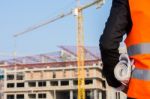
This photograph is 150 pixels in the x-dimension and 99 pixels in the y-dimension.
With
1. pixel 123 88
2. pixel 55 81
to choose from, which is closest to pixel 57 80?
pixel 55 81

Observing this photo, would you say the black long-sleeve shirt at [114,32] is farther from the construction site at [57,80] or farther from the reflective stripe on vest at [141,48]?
the construction site at [57,80]

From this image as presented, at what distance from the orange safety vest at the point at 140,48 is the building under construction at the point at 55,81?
247 ft

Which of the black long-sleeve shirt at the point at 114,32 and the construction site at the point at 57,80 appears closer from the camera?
the black long-sleeve shirt at the point at 114,32

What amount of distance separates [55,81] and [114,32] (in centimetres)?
8160

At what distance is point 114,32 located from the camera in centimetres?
183

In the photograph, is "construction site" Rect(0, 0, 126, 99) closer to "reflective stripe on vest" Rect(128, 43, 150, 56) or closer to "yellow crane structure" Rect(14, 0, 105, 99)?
"yellow crane structure" Rect(14, 0, 105, 99)

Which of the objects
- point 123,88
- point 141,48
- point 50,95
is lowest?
point 50,95

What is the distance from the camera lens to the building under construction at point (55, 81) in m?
81.9

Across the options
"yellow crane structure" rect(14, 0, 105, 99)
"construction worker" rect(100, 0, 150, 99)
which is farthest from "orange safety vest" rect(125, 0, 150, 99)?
"yellow crane structure" rect(14, 0, 105, 99)

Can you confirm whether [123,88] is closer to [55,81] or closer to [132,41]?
[132,41]

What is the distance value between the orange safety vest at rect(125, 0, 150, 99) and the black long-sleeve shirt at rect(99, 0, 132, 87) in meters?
0.04

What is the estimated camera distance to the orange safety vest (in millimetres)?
1763

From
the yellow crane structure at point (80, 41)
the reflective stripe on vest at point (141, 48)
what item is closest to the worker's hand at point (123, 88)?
the reflective stripe on vest at point (141, 48)

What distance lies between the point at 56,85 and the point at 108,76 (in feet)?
268
